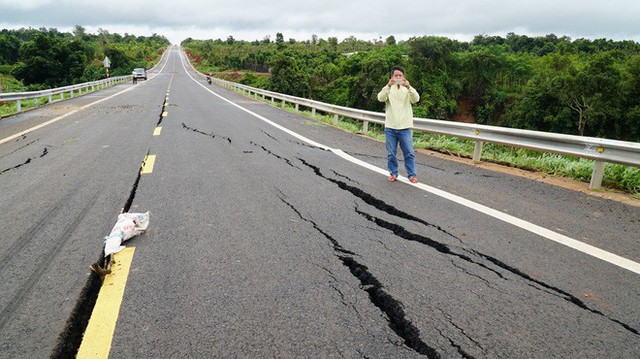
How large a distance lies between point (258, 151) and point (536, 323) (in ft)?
21.7

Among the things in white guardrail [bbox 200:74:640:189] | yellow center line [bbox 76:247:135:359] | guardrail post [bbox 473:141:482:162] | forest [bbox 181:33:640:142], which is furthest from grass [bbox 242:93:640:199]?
forest [bbox 181:33:640:142]

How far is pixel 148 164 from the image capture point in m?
7.02

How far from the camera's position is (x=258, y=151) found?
8.60 meters

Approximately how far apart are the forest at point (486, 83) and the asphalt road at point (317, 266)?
4794 cm

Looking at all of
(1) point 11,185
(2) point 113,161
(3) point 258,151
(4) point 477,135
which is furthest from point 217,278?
(4) point 477,135

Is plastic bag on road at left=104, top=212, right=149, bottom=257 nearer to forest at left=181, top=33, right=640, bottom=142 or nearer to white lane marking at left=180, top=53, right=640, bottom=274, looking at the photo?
white lane marking at left=180, top=53, right=640, bottom=274

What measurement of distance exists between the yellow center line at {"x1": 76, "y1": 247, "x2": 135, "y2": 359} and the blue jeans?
4181 millimetres

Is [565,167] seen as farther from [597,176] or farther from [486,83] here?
[486,83]

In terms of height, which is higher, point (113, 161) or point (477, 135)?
point (477, 135)

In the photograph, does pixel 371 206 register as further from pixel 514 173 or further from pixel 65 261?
pixel 514 173

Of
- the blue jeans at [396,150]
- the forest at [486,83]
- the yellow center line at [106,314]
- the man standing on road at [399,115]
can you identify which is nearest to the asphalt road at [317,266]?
the yellow center line at [106,314]

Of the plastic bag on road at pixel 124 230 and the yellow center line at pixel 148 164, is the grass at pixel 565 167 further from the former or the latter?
the plastic bag on road at pixel 124 230

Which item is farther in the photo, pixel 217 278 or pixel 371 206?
pixel 371 206

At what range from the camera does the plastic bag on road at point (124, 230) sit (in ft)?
11.8
